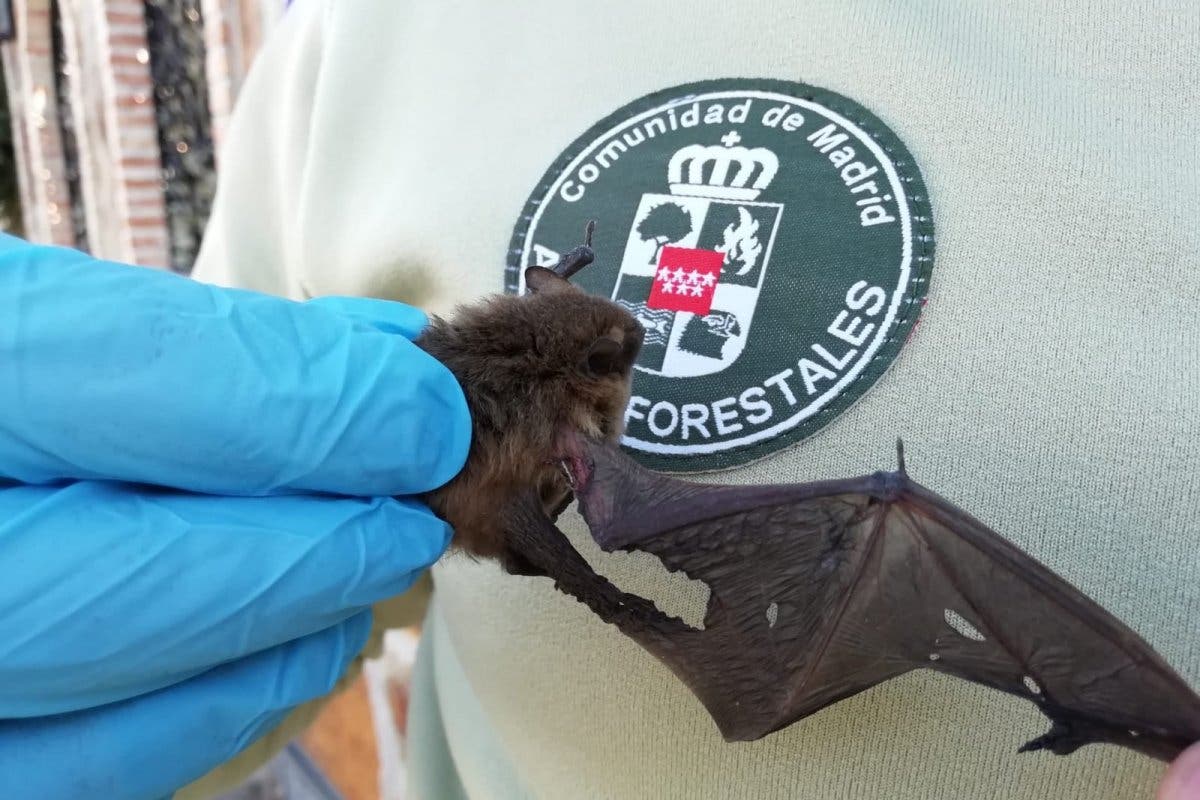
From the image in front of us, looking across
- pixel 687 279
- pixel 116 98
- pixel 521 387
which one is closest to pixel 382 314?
pixel 521 387

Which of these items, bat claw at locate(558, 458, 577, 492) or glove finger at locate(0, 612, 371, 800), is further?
bat claw at locate(558, 458, 577, 492)

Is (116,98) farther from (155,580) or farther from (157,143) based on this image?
(155,580)

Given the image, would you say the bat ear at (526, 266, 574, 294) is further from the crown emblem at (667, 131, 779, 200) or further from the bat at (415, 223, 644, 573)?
the crown emblem at (667, 131, 779, 200)

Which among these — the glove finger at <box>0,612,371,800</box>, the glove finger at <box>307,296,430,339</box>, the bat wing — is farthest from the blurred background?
the bat wing

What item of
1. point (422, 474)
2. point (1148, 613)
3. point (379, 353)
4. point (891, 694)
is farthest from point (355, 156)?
point (1148, 613)

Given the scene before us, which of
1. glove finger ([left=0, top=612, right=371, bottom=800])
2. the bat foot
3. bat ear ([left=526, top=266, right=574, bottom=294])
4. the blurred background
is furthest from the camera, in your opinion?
the blurred background

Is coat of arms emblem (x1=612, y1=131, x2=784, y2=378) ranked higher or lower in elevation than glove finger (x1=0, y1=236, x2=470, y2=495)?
higher

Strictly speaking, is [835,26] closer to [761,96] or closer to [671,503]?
[761,96]
